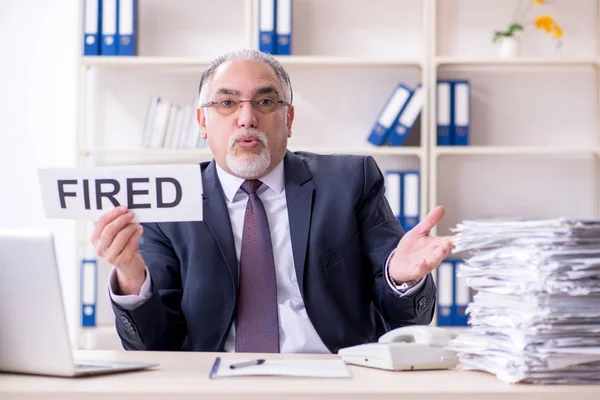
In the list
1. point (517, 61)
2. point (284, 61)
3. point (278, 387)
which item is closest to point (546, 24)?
point (517, 61)

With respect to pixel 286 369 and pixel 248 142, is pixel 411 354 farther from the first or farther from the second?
pixel 248 142

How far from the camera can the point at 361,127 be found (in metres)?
3.75

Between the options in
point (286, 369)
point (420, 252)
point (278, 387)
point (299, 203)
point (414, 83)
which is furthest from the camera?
point (414, 83)

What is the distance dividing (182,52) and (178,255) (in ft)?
6.79

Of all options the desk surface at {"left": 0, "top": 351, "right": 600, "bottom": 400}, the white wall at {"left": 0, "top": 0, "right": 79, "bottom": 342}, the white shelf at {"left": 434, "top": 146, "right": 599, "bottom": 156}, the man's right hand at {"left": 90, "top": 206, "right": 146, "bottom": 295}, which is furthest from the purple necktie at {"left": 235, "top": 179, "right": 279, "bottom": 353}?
the white wall at {"left": 0, "top": 0, "right": 79, "bottom": 342}

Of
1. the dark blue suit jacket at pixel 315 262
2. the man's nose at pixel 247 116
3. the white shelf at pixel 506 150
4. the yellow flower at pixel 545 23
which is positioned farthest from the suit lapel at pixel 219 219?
the yellow flower at pixel 545 23

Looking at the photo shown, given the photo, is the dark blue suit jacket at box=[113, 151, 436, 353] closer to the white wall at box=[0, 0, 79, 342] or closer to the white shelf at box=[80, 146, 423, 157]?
the white shelf at box=[80, 146, 423, 157]

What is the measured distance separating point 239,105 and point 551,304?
1145 millimetres

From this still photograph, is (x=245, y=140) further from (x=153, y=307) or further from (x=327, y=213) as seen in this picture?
(x=153, y=307)

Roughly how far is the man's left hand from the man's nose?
Result: 22.2 inches

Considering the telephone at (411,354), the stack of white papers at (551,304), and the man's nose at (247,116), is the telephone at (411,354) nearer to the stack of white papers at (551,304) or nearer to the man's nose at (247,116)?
the stack of white papers at (551,304)

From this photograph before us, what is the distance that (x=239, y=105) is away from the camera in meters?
1.98

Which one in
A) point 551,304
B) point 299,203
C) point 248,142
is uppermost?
point 248,142

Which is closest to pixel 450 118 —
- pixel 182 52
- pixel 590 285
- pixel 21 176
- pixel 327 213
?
pixel 182 52
